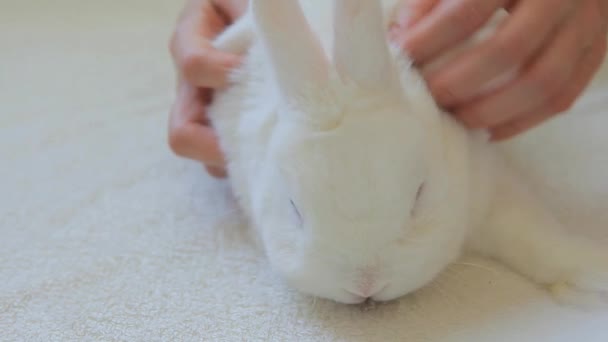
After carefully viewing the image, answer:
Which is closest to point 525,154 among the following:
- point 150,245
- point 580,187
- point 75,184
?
point 580,187

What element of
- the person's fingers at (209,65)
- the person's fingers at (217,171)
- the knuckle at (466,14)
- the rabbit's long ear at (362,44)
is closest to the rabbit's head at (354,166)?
the rabbit's long ear at (362,44)

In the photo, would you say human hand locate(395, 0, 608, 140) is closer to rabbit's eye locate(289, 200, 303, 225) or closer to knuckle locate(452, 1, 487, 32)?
knuckle locate(452, 1, 487, 32)

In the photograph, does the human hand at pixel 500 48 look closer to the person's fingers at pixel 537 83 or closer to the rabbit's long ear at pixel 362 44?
the person's fingers at pixel 537 83

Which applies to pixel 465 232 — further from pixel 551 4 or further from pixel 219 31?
pixel 219 31

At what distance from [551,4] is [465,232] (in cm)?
31

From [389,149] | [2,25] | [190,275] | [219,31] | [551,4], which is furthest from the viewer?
[2,25]

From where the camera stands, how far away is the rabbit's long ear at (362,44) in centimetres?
79

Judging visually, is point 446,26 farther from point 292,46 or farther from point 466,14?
point 292,46

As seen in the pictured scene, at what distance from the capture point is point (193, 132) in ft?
3.71

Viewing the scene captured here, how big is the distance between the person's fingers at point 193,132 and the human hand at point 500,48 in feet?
1.16

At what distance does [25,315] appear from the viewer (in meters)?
0.97

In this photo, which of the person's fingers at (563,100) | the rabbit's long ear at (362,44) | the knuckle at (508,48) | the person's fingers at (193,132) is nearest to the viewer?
the rabbit's long ear at (362,44)

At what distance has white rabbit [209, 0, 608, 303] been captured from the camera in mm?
795

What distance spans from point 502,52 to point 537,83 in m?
0.07
